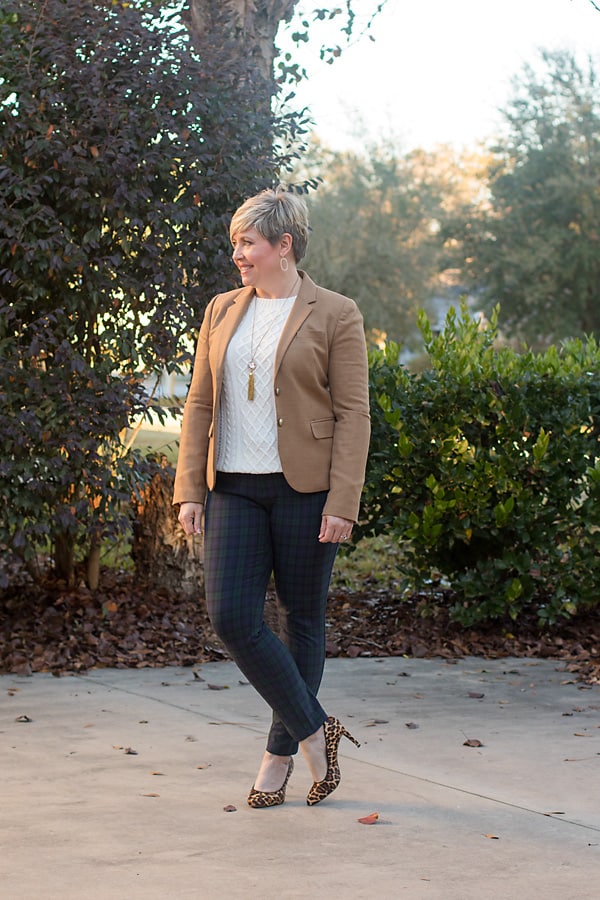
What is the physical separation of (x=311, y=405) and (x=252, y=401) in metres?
0.21

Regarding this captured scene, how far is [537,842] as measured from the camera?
4.08 meters

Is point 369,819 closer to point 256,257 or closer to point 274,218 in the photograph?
point 256,257

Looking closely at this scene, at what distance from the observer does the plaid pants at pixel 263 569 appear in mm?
4266

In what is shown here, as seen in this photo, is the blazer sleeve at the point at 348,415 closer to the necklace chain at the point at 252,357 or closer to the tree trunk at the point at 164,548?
the necklace chain at the point at 252,357

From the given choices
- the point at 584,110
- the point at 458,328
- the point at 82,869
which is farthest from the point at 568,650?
the point at 584,110

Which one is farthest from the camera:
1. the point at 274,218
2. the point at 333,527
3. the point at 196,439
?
the point at 196,439

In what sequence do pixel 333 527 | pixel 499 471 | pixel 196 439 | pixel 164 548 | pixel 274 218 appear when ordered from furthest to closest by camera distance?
pixel 164 548
pixel 499 471
pixel 196 439
pixel 274 218
pixel 333 527

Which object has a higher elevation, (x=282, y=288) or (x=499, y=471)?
(x=282, y=288)

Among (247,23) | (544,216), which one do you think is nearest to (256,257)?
(247,23)

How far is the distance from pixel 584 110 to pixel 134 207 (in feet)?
111

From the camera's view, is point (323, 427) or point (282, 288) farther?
point (282, 288)

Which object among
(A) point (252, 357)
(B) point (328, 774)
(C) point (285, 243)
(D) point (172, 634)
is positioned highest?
(C) point (285, 243)

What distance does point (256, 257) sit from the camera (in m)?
4.37

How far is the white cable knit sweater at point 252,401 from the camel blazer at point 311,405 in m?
0.04
